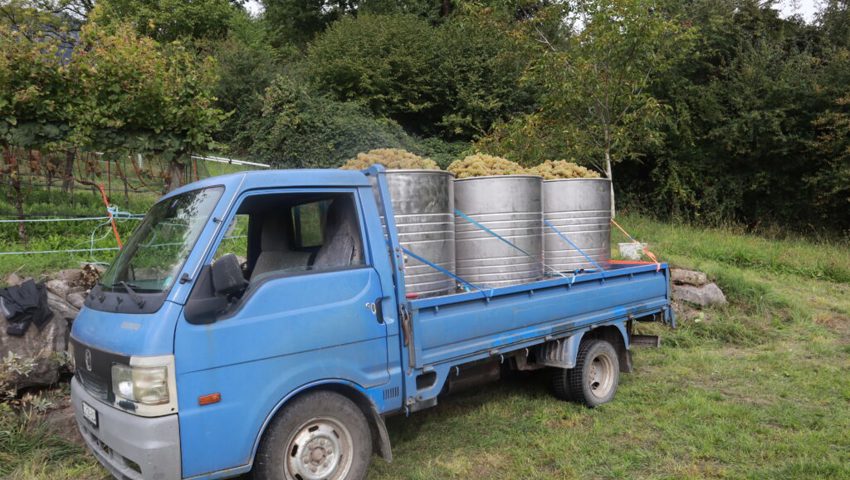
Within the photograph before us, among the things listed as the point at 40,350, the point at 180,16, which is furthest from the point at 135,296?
the point at 180,16

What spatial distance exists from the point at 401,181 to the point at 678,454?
2972 millimetres

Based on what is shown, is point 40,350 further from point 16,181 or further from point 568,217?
point 568,217

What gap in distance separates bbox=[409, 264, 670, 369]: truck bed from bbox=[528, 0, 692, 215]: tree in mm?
6848

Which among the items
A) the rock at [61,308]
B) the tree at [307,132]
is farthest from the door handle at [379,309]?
the tree at [307,132]

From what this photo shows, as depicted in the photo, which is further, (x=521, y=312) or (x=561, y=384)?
(x=561, y=384)

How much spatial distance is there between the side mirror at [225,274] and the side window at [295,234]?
0.25 m

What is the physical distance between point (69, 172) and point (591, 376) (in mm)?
7927

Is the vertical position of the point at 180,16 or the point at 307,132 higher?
the point at 180,16

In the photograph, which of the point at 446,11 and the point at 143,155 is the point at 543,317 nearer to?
the point at 143,155

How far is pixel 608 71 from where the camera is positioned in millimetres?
11977

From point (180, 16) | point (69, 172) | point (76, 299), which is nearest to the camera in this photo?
point (76, 299)

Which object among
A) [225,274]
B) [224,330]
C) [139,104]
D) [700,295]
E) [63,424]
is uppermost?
[139,104]

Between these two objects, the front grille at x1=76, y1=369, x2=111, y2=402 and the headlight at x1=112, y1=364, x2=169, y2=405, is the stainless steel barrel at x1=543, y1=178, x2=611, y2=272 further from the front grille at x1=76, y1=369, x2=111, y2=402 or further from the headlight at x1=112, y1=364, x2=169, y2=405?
the front grille at x1=76, y1=369, x2=111, y2=402

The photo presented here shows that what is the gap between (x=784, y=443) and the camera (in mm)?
4637
